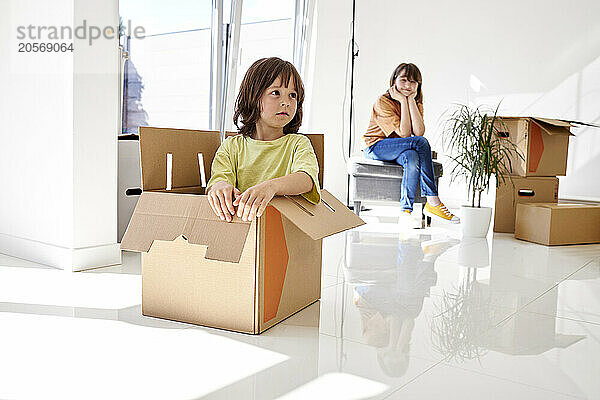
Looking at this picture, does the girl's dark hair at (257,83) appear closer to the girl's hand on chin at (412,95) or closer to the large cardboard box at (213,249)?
the large cardboard box at (213,249)

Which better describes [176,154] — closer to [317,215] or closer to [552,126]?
[317,215]

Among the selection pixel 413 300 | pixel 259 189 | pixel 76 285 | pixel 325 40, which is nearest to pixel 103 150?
pixel 76 285

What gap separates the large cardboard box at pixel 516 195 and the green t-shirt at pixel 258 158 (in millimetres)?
2111

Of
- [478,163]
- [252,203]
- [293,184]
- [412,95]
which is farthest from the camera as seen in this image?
[412,95]

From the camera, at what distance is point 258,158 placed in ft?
5.74

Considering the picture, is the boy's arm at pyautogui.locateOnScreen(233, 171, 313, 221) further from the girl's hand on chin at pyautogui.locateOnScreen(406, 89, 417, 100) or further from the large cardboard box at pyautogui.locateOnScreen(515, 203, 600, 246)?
the girl's hand on chin at pyautogui.locateOnScreen(406, 89, 417, 100)

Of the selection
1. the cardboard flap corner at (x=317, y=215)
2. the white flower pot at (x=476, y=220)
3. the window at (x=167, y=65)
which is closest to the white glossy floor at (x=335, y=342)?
the cardboard flap corner at (x=317, y=215)

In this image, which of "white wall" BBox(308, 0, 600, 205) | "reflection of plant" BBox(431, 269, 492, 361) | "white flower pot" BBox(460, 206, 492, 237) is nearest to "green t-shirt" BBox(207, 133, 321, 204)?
"reflection of plant" BBox(431, 269, 492, 361)

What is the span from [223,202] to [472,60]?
426cm

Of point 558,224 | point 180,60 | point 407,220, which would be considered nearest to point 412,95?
point 407,220

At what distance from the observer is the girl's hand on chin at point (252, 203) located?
1423 mm

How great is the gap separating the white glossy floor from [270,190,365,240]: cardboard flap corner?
10.8 inches

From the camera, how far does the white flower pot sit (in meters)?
3.28

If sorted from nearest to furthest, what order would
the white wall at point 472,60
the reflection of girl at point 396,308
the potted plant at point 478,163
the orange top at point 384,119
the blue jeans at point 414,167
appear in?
the reflection of girl at point 396,308 < the potted plant at point 478,163 < the blue jeans at point 414,167 < the orange top at point 384,119 < the white wall at point 472,60
